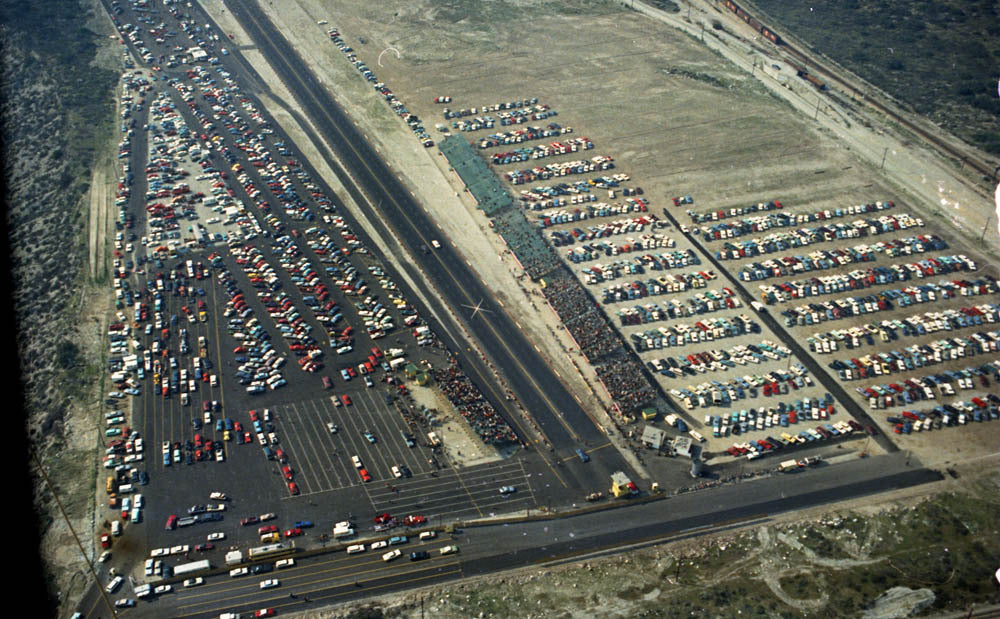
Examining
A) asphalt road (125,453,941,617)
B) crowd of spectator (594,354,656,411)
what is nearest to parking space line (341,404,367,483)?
asphalt road (125,453,941,617)

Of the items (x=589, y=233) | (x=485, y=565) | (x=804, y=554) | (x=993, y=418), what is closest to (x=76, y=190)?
(x=589, y=233)

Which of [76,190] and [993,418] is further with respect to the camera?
[76,190]

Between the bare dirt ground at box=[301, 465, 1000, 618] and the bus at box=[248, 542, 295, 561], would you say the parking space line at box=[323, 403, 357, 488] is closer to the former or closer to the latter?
the bus at box=[248, 542, 295, 561]

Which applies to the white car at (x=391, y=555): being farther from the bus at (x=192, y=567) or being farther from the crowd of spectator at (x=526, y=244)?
the crowd of spectator at (x=526, y=244)

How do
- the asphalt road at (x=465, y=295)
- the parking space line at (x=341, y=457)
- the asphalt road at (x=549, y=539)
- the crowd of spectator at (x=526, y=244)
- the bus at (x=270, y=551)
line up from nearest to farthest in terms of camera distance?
the asphalt road at (x=549, y=539), the bus at (x=270, y=551), the parking space line at (x=341, y=457), the asphalt road at (x=465, y=295), the crowd of spectator at (x=526, y=244)

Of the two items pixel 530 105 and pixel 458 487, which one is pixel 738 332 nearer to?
pixel 458 487

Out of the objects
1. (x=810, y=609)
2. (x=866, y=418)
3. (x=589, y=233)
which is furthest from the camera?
(x=589, y=233)

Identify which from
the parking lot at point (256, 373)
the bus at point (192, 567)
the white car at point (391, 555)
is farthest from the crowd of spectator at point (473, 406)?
the bus at point (192, 567)
